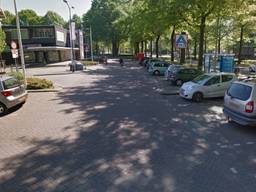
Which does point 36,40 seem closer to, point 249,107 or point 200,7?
point 200,7

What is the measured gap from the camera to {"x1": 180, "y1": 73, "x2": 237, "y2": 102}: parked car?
41.4ft

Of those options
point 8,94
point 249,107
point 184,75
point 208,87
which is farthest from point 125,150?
point 184,75

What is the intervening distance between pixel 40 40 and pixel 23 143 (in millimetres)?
44493

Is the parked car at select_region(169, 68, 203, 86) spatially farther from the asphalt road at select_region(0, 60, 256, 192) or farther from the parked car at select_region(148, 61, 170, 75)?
the parked car at select_region(148, 61, 170, 75)

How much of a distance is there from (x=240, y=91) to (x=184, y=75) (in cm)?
978

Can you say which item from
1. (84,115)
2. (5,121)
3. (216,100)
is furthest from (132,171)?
(216,100)

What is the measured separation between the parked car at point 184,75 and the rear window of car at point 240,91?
9.05 metres

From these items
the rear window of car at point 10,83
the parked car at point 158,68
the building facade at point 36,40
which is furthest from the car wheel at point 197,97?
the building facade at point 36,40

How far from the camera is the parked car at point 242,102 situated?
750 cm

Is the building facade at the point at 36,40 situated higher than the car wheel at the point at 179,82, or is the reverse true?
the building facade at the point at 36,40

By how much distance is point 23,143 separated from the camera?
23.2 feet

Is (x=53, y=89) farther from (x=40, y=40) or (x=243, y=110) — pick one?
(x=40, y=40)

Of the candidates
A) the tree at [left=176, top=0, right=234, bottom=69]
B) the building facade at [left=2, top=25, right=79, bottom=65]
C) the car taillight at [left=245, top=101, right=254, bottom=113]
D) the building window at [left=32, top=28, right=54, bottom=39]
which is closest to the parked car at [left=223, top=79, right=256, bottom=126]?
the car taillight at [left=245, top=101, right=254, bottom=113]

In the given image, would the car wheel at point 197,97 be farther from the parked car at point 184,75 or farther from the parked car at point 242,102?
the parked car at point 184,75
